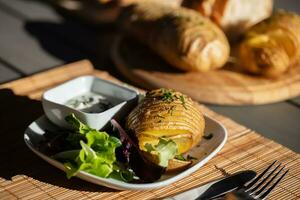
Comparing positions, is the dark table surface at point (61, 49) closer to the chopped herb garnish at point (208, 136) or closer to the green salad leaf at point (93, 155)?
the chopped herb garnish at point (208, 136)

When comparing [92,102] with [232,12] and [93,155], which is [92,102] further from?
[232,12]

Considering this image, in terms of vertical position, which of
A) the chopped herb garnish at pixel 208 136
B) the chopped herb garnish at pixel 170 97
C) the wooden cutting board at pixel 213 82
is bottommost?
the wooden cutting board at pixel 213 82

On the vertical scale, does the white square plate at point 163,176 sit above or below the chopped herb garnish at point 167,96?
below

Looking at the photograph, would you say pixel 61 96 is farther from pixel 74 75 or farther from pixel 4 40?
pixel 4 40

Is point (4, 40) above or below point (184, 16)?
below

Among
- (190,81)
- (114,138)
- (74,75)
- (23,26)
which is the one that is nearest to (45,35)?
(23,26)

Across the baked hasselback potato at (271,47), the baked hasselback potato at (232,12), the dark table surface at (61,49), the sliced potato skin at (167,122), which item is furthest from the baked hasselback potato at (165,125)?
the baked hasselback potato at (232,12)

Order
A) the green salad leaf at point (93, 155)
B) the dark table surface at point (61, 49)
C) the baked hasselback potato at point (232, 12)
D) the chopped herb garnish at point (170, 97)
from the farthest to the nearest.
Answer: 1. the baked hasselback potato at point (232, 12)
2. the dark table surface at point (61, 49)
3. the chopped herb garnish at point (170, 97)
4. the green salad leaf at point (93, 155)
